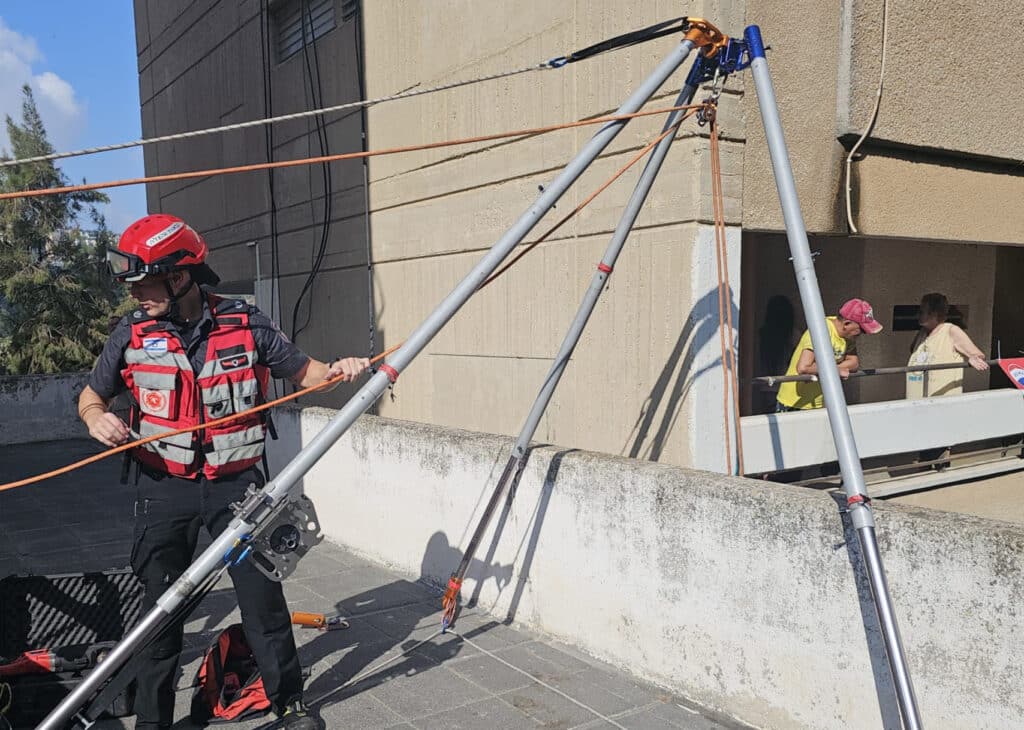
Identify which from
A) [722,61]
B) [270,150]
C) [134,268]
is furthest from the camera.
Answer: [270,150]

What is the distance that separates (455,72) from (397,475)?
3590mm

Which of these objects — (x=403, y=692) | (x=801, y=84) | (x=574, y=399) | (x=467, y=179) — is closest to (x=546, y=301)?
(x=574, y=399)

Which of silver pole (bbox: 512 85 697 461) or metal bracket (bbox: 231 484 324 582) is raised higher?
silver pole (bbox: 512 85 697 461)

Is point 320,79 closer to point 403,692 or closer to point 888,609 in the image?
point 403,692

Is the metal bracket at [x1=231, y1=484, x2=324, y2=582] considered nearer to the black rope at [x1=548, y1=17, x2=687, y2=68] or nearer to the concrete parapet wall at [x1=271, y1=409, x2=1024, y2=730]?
the concrete parapet wall at [x1=271, y1=409, x2=1024, y2=730]

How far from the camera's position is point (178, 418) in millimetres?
3504

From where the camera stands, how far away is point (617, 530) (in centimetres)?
432

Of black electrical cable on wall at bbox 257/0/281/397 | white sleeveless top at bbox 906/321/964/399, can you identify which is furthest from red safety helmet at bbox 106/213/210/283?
black electrical cable on wall at bbox 257/0/281/397

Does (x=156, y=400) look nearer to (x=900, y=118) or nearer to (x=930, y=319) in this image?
(x=900, y=118)

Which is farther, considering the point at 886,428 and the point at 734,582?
the point at 886,428

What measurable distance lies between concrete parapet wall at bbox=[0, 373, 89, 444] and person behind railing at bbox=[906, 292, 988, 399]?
12306 millimetres

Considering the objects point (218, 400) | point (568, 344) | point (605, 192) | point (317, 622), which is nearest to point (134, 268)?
point (218, 400)

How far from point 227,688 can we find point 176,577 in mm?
691

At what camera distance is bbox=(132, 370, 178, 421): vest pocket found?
3473 mm
